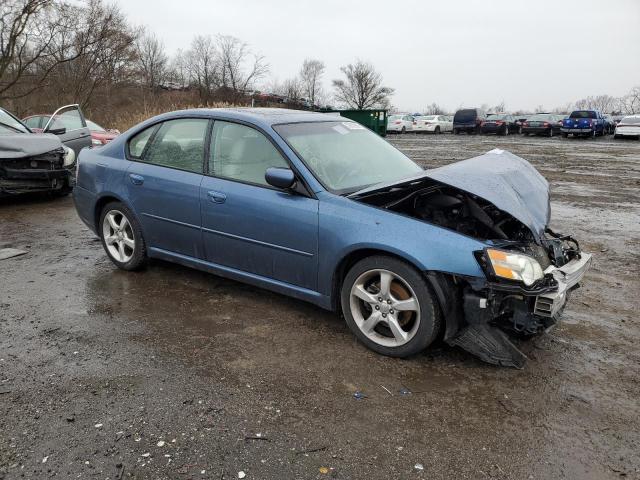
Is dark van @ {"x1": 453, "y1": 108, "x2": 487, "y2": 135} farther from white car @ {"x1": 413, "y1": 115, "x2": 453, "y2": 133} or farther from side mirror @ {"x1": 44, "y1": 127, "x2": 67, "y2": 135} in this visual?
side mirror @ {"x1": 44, "y1": 127, "x2": 67, "y2": 135}

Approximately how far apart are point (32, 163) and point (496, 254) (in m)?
8.03

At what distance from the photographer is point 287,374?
10.6 feet

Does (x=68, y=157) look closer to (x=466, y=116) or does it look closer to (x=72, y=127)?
(x=72, y=127)

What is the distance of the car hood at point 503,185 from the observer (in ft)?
10.8

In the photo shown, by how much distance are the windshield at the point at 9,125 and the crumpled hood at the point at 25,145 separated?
26 centimetres

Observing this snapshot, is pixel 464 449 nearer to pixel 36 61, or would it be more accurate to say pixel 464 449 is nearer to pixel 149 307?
pixel 149 307

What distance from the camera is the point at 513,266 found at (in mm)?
3037

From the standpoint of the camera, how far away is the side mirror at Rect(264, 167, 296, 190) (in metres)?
3.65

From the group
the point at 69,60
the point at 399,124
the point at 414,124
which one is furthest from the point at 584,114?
the point at 69,60

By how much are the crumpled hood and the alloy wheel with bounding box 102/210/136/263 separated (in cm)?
420

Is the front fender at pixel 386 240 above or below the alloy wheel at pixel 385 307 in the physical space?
above

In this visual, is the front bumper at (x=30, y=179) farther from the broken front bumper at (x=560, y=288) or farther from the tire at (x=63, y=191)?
the broken front bumper at (x=560, y=288)

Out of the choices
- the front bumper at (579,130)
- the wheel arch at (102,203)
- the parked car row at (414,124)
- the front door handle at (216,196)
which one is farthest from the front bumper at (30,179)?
the parked car row at (414,124)

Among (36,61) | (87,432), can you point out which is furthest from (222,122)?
(36,61)
